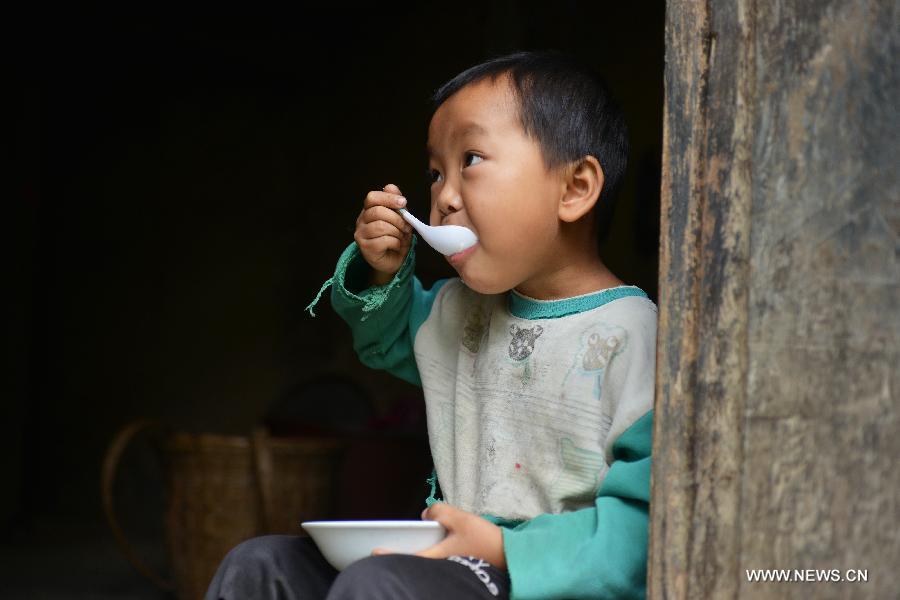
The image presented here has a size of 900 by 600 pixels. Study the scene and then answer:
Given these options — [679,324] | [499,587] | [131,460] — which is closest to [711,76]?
[679,324]

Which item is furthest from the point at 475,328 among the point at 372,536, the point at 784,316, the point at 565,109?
the point at 784,316

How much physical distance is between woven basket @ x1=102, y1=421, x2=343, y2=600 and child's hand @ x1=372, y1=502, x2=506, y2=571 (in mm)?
1854

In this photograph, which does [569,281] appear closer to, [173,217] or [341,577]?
[341,577]

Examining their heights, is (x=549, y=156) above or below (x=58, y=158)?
below

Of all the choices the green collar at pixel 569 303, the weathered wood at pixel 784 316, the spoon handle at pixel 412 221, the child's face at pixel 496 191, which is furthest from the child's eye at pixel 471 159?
the weathered wood at pixel 784 316

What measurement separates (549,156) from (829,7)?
0.46 metres

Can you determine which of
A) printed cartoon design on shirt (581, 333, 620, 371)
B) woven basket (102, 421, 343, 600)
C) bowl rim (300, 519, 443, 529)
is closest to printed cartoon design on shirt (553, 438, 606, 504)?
printed cartoon design on shirt (581, 333, 620, 371)

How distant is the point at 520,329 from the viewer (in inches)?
64.8

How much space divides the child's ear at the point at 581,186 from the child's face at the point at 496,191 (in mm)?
16

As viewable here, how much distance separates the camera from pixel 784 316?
1.25 metres

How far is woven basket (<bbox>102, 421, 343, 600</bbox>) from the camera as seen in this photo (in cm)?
318

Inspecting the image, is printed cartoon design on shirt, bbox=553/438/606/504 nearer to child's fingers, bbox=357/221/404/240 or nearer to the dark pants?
the dark pants

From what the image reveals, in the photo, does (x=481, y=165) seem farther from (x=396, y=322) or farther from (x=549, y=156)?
(x=396, y=322)

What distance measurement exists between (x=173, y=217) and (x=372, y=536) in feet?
13.7
